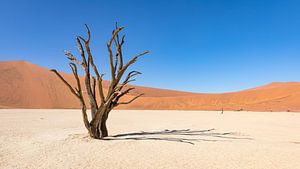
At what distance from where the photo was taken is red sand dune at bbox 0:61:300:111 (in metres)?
33.3

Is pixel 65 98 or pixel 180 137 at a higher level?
pixel 65 98

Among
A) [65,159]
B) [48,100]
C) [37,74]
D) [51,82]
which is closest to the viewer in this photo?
[65,159]

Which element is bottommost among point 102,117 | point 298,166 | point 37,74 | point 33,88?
point 298,166

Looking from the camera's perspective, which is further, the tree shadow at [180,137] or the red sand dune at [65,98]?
the red sand dune at [65,98]

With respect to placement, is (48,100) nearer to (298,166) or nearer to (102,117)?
(102,117)

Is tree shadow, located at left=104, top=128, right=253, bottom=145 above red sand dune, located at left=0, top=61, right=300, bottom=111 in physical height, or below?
below

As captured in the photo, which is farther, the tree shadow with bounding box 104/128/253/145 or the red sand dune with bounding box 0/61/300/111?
the red sand dune with bounding box 0/61/300/111

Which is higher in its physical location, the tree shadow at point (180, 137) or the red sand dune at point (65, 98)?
the red sand dune at point (65, 98)

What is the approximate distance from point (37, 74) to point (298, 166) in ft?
180

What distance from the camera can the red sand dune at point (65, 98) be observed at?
1310 inches

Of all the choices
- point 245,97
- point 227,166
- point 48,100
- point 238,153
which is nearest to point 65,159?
point 227,166

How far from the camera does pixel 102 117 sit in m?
7.67

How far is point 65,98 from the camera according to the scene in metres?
40.2

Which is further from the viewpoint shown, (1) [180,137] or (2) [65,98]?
(2) [65,98]
